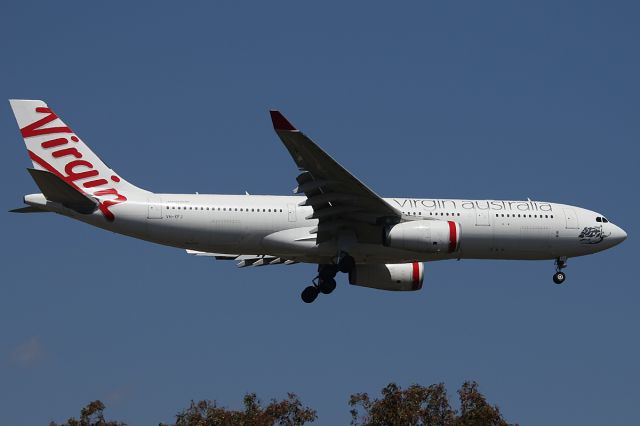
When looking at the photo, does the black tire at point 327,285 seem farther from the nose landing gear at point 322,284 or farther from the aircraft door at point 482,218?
the aircraft door at point 482,218

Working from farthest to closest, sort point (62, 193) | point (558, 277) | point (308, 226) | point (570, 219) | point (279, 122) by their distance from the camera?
point (558, 277), point (570, 219), point (308, 226), point (62, 193), point (279, 122)

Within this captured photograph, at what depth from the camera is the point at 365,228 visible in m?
40.5

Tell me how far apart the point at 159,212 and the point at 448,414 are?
38.9 feet

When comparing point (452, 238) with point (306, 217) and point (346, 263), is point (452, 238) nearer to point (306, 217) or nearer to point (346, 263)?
point (346, 263)

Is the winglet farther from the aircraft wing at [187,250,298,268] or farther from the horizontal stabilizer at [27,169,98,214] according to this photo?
the aircraft wing at [187,250,298,268]

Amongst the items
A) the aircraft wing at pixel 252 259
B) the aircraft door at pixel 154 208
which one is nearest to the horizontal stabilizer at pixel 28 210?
the aircraft door at pixel 154 208

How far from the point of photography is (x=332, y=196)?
39.3 m

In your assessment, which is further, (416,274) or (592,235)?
(416,274)

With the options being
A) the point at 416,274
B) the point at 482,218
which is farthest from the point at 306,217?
the point at 482,218

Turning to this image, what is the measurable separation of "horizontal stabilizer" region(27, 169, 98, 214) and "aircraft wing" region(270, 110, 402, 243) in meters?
6.81

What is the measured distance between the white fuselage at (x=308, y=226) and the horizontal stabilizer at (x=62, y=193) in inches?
10.3

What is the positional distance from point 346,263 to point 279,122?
734cm

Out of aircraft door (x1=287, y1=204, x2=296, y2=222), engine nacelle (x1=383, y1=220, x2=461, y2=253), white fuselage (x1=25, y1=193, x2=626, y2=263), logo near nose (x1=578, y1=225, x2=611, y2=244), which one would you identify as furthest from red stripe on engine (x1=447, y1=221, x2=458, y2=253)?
logo near nose (x1=578, y1=225, x2=611, y2=244)

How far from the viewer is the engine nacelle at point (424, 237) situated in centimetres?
3922
